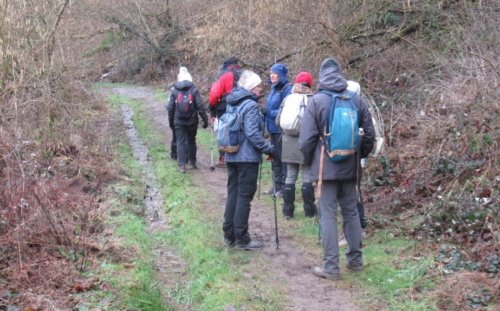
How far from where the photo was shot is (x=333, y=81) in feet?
18.1

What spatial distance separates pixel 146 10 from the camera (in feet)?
90.2

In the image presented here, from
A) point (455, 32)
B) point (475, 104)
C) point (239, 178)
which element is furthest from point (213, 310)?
point (455, 32)

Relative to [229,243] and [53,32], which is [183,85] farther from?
[229,243]

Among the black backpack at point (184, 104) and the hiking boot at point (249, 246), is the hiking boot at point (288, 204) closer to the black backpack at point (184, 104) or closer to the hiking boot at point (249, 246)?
the hiking boot at point (249, 246)

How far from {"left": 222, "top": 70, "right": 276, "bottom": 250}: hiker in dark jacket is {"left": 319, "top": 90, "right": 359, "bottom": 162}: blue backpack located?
106cm

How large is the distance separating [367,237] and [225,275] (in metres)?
2.20

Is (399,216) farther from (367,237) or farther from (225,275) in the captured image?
(225,275)

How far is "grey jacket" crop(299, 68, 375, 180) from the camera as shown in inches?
214

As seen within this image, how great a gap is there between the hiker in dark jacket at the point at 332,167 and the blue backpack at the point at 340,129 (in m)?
0.07

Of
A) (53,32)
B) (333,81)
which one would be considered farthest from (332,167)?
(53,32)

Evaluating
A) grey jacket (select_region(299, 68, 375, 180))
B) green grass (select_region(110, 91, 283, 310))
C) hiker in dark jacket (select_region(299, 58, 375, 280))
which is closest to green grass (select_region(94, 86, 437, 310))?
green grass (select_region(110, 91, 283, 310))

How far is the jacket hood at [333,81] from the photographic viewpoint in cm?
550

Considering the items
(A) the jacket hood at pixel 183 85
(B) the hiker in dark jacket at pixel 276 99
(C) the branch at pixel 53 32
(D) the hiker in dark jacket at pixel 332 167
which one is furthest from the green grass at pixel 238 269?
(C) the branch at pixel 53 32

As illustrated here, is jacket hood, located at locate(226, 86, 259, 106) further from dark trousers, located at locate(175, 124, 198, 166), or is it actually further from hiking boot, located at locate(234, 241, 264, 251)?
dark trousers, located at locate(175, 124, 198, 166)
